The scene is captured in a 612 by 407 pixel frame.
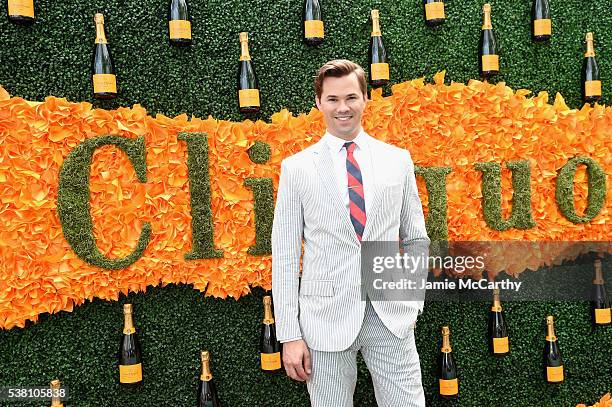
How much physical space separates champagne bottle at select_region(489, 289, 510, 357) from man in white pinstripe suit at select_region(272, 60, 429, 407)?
121cm

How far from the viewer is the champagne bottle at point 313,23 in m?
2.63

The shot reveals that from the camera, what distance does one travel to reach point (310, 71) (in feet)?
8.80

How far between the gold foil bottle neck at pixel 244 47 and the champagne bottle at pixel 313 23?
1.06ft

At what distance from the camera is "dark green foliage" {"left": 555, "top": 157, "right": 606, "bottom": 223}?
109 inches

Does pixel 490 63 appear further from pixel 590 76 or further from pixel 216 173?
pixel 216 173

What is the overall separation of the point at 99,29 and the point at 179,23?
1.29ft

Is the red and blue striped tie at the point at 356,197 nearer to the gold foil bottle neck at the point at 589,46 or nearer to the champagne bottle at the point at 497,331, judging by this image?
the champagne bottle at the point at 497,331

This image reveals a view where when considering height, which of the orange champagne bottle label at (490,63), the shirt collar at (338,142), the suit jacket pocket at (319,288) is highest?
the orange champagne bottle label at (490,63)

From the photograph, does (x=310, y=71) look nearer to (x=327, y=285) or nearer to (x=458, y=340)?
(x=327, y=285)

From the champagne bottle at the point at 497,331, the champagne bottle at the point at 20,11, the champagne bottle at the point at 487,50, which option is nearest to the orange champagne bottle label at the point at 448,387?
the champagne bottle at the point at 497,331

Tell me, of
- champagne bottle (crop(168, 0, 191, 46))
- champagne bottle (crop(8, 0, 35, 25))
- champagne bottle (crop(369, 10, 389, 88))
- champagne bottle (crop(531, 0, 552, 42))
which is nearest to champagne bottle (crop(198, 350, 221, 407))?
champagne bottle (crop(168, 0, 191, 46))

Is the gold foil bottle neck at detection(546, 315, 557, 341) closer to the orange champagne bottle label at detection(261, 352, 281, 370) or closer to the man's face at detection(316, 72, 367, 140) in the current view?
the orange champagne bottle label at detection(261, 352, 281, 370)

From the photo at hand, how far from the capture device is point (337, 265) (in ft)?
5.75

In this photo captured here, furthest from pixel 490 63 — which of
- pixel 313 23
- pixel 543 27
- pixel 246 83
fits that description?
pixel 246 83
